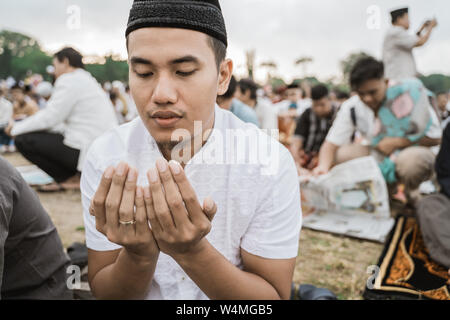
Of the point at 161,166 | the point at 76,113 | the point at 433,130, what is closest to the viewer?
the point at 161,166

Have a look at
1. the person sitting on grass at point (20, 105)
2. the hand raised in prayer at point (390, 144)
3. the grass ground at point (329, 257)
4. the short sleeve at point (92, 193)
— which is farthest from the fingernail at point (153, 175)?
the person sitting on grass at point (20, 105)

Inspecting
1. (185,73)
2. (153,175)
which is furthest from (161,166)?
(185,73)

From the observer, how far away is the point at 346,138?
15.1 feet

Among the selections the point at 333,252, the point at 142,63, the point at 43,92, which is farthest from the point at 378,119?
the point at 43,92

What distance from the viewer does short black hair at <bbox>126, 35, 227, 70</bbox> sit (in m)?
1.26

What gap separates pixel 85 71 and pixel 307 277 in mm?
3857

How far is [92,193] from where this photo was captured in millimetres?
1392

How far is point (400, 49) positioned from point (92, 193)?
475 centimetres

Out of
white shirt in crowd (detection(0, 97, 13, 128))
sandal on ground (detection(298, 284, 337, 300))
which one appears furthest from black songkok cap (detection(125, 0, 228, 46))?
white shirt in crowd (detection(0, 97, 13, 128))

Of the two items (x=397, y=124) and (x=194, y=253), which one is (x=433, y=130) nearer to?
(x=397, y=124)

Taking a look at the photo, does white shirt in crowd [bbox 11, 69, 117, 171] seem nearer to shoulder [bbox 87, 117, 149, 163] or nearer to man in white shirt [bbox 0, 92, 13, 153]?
shoulder [bbox 87, 117, 149, 163]

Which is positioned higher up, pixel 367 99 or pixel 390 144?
pixel 367 99

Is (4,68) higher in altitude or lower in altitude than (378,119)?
higher
